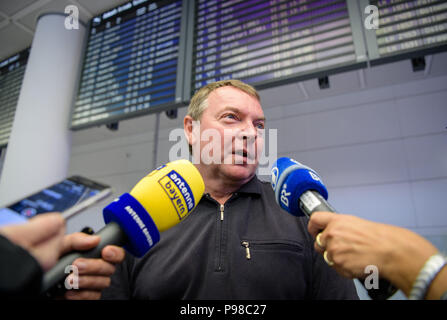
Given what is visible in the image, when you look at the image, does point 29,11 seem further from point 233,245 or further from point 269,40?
point 233,245

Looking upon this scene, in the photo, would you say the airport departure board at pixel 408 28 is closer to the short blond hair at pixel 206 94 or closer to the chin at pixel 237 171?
the short blond hair at pixel 206 94

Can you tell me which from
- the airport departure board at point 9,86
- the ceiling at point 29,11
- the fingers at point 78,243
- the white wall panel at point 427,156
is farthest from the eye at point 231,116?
the airport departure board at point 9,86

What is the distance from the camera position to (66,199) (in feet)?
4.46

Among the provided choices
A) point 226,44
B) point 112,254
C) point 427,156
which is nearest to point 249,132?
point 112,254

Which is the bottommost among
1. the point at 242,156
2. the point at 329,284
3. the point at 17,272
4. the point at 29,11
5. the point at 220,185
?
the point at 329,284

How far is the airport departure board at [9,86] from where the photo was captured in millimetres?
2877

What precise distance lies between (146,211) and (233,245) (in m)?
0.42

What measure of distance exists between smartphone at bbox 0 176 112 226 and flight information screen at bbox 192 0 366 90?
0.99 m

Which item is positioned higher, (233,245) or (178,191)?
(178,191)

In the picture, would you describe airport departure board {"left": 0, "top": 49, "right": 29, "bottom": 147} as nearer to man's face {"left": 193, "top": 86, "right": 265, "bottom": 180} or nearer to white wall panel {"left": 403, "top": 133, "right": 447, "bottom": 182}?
man's face {"left": 193, "top": 86, "right": 265, "bottom": 180}

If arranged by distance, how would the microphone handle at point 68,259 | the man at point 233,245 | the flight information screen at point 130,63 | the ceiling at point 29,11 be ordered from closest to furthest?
the microphone handle at point 68,259 < the man at point 233,245 < the flight information screen at point 130,63 < the ceiling at point 29,11

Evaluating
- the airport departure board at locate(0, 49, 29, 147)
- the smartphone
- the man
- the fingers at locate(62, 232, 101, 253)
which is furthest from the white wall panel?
the airport departure board at locate(0, 49, 29, 147)
